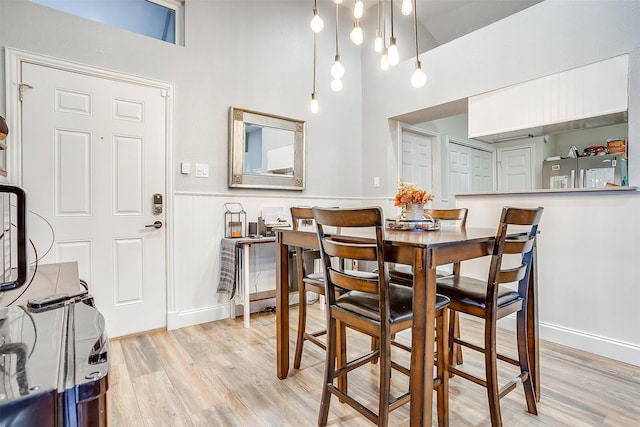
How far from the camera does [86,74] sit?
240 cm

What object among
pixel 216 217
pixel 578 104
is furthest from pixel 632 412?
pixel 216 217

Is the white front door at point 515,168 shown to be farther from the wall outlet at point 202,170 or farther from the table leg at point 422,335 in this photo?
the table leg at point 422,335

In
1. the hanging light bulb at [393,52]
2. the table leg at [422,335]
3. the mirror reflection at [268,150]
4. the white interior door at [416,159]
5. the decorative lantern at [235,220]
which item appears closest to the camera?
the table leg at [422,335]

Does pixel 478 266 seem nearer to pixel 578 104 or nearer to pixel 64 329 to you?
pixel 578 104

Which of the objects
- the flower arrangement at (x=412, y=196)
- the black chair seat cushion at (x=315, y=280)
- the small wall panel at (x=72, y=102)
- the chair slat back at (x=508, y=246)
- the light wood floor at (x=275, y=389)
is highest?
the small wall panel at (x=72, y=102)

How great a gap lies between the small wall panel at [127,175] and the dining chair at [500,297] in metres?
2.33

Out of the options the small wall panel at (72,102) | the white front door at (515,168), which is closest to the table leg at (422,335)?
the small wall panel at (72,102)

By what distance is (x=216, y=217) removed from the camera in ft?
9.84

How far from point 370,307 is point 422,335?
24 cm

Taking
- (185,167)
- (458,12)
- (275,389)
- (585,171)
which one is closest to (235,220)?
(185,167)

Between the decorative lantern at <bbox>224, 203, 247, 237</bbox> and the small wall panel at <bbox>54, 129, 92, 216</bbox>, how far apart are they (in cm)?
105

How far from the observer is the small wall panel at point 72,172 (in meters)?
2.32

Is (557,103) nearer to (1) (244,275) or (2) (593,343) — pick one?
(2) (593,343)

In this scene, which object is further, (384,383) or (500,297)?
(500,297)
